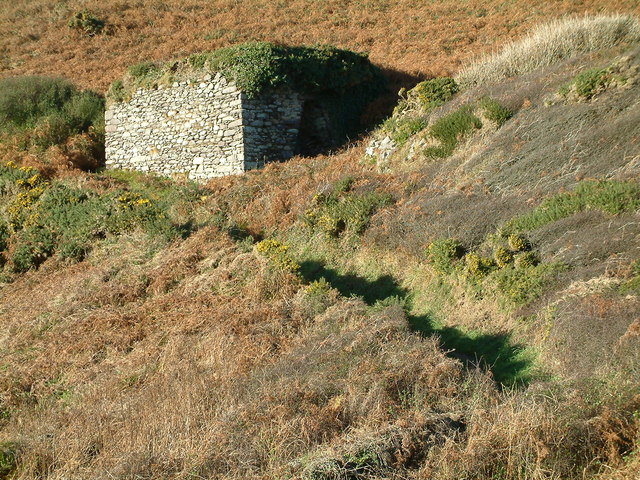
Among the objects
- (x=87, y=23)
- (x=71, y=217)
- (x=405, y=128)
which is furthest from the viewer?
(x=87, y=23)

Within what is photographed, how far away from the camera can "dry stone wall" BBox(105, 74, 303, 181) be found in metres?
16.9

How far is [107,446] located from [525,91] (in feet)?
38.7

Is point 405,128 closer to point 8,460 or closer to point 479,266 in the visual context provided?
point 479,266

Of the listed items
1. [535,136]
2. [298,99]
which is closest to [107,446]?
[535,136]

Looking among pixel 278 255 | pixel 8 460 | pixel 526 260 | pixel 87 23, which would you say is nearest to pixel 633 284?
pixel 526 260

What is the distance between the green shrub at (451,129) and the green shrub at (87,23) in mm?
20968

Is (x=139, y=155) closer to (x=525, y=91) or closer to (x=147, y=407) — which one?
(x=525, y=91)

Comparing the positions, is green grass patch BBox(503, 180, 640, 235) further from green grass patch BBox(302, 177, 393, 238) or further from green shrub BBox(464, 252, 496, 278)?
green grass patch BBox(302, 177, 393, 238)

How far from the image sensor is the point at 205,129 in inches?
686

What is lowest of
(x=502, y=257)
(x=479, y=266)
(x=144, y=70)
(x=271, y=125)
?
(x=479, y=266)

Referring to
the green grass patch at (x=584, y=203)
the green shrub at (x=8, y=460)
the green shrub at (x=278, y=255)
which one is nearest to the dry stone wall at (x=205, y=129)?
the green shrub at (x=278, y=255)

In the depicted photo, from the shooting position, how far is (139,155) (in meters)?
18.8

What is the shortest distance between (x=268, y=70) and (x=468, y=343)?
1146 centimetres

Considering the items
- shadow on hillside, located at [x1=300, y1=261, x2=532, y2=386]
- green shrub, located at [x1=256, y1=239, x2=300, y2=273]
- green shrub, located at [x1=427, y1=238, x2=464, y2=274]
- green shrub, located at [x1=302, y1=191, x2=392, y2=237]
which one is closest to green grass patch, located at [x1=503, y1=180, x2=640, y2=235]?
green shrub, located at [x1=427, y1=238, x2=464, y2=274]
